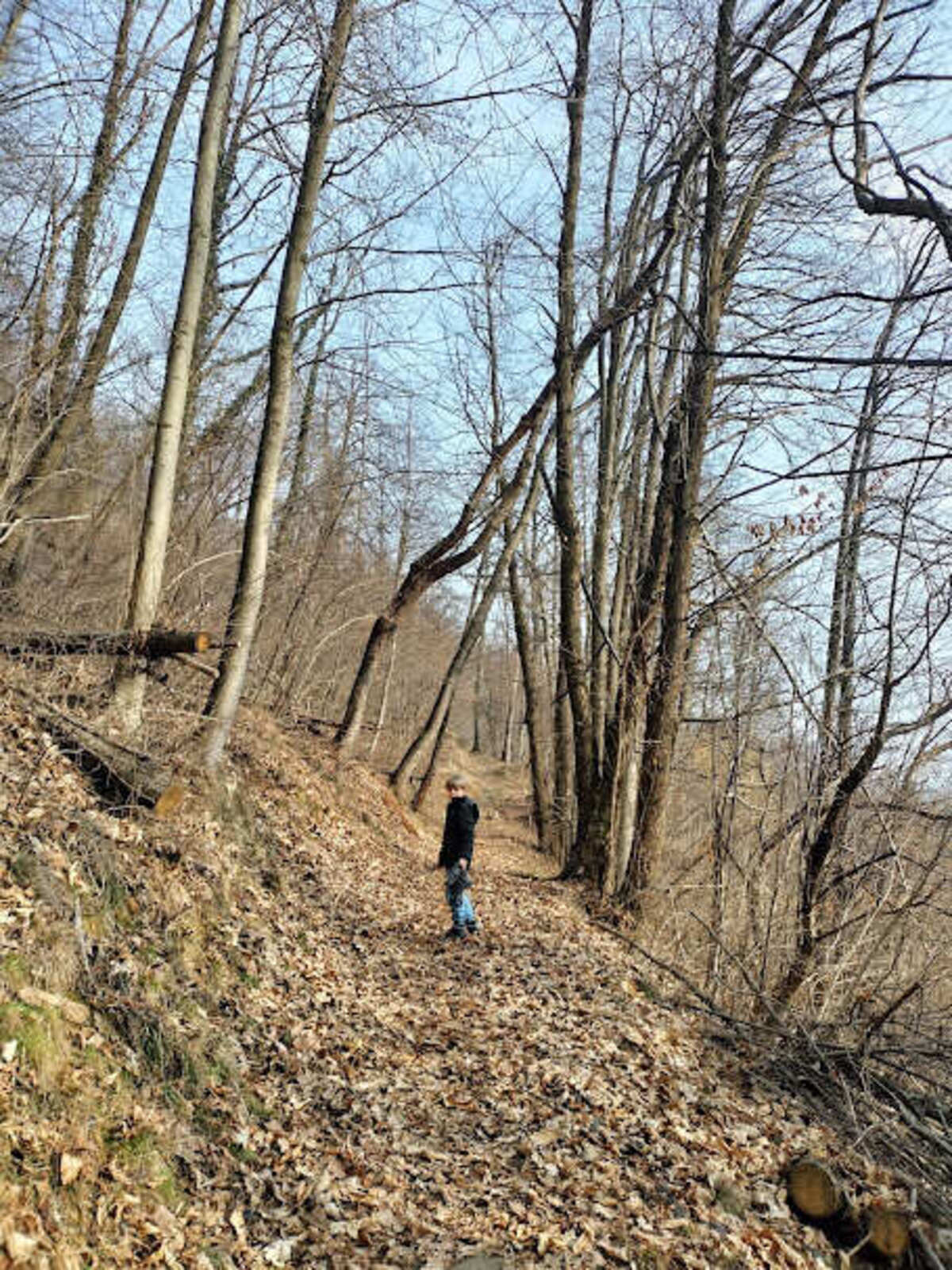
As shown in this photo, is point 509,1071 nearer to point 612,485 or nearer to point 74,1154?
point 74,1154

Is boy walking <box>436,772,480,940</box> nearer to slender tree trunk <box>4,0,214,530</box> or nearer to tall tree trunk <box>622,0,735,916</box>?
tall tree trunk <box>622,0,735,916</box>

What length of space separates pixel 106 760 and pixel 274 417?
375 centimetres

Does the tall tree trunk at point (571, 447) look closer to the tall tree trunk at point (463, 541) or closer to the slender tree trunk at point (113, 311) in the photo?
the tall tree trunk at point (463, 541)

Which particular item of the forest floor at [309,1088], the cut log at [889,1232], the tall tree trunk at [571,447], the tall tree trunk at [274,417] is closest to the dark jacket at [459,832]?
the forest floor at [309,1088]

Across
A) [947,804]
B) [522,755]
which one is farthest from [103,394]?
[522,755]

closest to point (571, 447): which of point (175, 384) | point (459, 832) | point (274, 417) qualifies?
point (274, 417)

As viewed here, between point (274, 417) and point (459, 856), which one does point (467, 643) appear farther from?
point (274, 417)

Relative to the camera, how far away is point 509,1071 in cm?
589

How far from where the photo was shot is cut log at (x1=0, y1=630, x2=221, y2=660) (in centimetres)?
688

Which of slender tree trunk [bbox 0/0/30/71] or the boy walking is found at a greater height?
slender tree trunk [bbox 0/0/30/71]

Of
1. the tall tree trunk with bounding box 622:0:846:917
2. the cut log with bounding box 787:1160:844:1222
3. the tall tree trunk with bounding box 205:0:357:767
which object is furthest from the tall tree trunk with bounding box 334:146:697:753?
the cut log with bounding box 787:1160:844:1222

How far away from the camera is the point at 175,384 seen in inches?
285

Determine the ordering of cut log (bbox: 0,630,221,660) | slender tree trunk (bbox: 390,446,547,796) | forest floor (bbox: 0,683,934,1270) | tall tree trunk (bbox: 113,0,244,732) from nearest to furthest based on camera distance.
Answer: forest floor (bbox: 0,683,934,1270)
cut log (bbox: 0,630,221,660)
tall tree trunk (bbox: 113,0,244,732)
slender tree trunk (bbox: 390,446,547,796)

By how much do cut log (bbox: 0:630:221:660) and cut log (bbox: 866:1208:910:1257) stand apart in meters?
5.77
